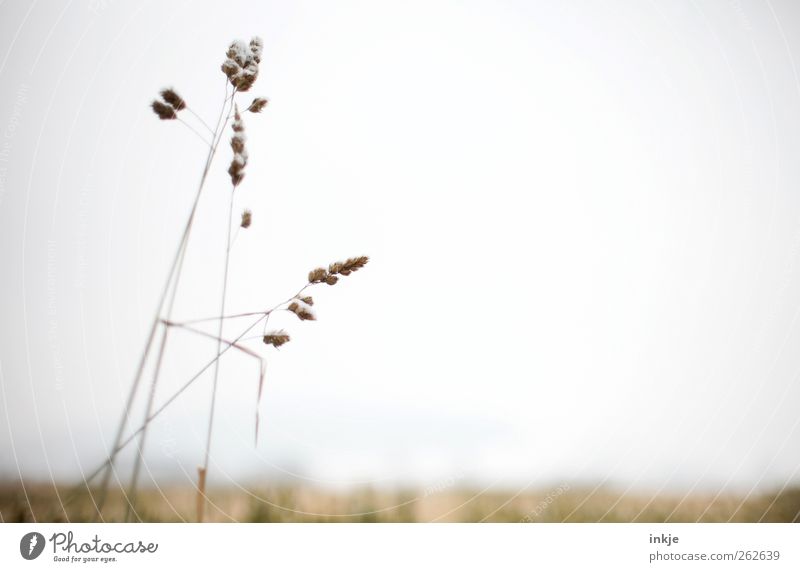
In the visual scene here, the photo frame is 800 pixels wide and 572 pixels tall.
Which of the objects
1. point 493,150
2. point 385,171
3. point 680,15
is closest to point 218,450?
point 385,171

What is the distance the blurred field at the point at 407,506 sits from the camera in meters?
0.82

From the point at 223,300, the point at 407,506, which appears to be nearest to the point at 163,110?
the point at 223,300

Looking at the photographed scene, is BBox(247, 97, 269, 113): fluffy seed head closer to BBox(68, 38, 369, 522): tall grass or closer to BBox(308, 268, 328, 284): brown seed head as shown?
BBox(68, 38, 369, 522): tall grass

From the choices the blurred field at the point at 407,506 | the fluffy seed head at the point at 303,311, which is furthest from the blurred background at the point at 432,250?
the fluffy seed head at the point at 303,311

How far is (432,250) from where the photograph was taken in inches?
43.7

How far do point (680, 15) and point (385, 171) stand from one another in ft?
2.35
